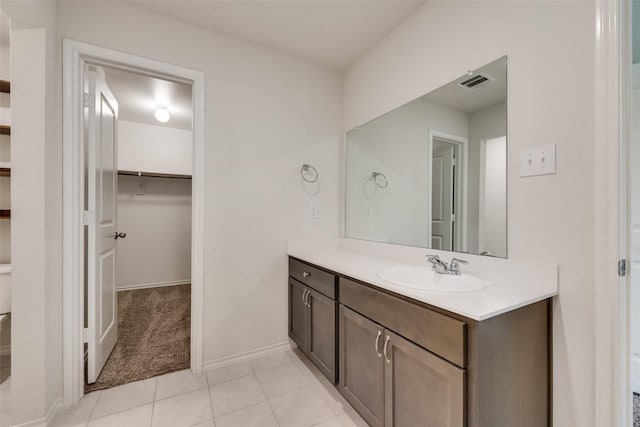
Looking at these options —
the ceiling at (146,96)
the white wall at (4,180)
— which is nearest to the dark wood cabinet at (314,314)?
the ceiling at (146,96)

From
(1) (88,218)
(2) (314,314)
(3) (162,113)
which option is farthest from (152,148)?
(2) (314,314)

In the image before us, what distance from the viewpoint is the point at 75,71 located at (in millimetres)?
1578

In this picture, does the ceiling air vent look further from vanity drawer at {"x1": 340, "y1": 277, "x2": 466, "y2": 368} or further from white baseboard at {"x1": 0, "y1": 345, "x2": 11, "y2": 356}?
white baseboard at {"x1": 0, "y1": 345, "x2": 11, "y2": 356}

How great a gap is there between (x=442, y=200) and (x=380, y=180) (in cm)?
58

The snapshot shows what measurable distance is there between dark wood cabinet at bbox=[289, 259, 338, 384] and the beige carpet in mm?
883

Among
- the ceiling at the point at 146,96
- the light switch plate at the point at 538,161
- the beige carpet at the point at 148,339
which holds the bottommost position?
the beige carpet at the point at 148,339

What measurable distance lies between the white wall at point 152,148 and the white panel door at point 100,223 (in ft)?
5.99

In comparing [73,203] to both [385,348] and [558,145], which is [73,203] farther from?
[558,145]

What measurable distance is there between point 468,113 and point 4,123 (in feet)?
9.90

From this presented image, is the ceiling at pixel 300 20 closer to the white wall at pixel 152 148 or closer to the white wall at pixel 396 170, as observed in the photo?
the white wall at pixel 396 170

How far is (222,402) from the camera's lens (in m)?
1.63

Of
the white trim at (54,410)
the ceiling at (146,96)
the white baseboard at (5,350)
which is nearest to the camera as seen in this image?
the white trim at (54,410)

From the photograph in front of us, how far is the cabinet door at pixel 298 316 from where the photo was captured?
6.30 feet

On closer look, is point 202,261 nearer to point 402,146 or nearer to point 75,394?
point 75,394
